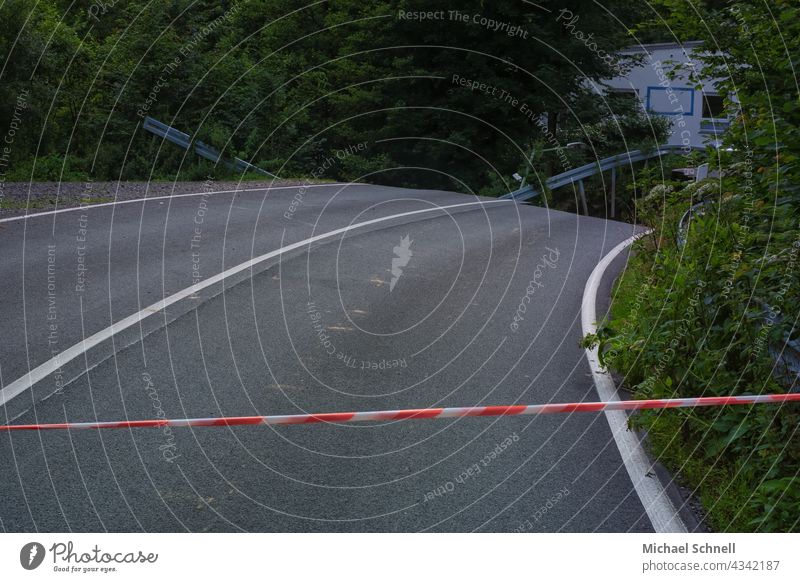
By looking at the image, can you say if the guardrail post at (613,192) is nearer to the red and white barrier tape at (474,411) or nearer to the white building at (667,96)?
the white building at (667,96)

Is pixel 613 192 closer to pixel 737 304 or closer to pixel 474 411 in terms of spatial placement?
pixel 737 304

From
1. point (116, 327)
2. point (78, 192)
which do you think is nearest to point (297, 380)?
point (116, 327)

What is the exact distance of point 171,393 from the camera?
6.47m

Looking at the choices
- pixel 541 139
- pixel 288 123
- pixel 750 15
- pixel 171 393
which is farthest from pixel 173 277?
pixel 541 139

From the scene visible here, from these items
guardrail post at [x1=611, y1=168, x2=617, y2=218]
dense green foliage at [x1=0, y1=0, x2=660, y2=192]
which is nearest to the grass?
dense green foliage at [x1=0, y1=0, x2=660, y2=192]

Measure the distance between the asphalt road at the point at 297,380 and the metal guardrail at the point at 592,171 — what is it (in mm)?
9145

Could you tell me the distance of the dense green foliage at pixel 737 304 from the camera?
16.9 ft

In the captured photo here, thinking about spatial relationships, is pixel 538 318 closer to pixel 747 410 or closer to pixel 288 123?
pixel 747 410

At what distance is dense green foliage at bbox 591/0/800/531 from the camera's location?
516 cm

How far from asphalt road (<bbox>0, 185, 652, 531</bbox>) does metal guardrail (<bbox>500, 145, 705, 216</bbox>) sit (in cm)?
915

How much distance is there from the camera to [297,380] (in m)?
6.97

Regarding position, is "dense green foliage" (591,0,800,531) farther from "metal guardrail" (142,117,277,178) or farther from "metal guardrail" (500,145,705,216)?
"metal guardrail" (142,117,277,178)
